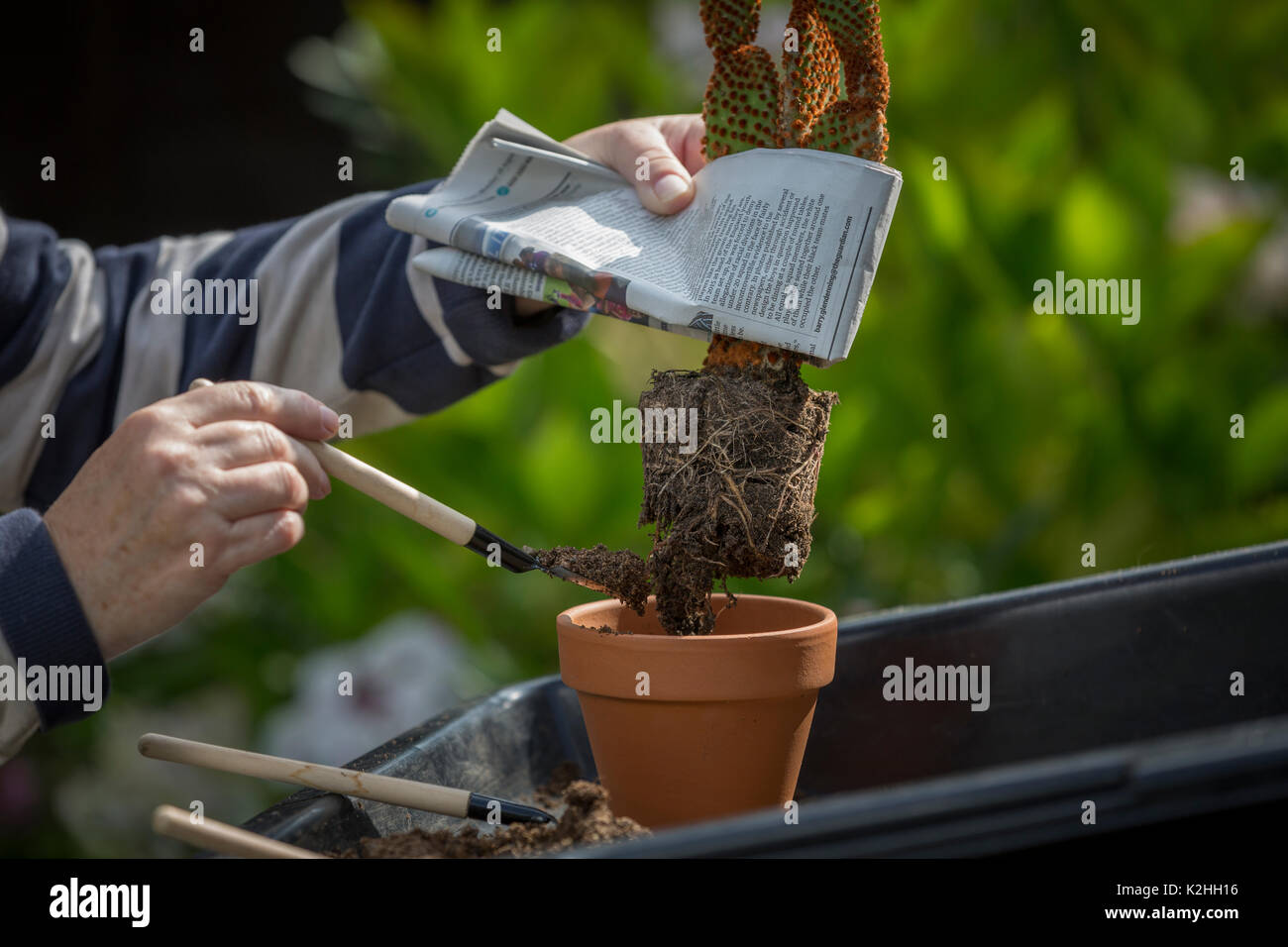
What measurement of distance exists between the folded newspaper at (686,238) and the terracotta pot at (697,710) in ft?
0.64

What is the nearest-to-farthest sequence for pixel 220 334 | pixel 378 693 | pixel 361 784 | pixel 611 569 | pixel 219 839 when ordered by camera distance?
1. pixel 219 839
2. pixel 361 784
3. pixel 611 569
4. pixel 220 334
5. pixel 378 693

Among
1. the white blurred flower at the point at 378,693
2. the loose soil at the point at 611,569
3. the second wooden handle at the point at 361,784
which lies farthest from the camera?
the white blurred flower at the point at 378,693

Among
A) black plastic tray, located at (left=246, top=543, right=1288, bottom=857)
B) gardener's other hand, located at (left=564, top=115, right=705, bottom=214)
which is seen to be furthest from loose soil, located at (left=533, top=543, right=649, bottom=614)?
gardener's other hand, located at (left=564, top=115, right=705, bottom=214)

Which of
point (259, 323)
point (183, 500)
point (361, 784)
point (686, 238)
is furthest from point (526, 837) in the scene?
point (259, 323)

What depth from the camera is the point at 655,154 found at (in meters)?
0.87

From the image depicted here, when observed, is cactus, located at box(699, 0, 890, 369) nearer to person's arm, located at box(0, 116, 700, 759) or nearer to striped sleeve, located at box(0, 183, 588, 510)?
person's arm, located at box(0, 116, 700, 759)

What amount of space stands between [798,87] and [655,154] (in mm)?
133

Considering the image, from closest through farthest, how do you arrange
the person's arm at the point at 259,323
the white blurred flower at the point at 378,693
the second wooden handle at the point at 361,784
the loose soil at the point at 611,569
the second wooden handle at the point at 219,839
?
the second wooden handle at the point at 219,839 → the second wooden handle at the point at 361,784 → the loose soil at the point at 611,569 → the person's arm at the point at 259,323 → the white blurred flower at the point at 378,693

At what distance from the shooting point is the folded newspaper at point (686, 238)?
73 centimetres

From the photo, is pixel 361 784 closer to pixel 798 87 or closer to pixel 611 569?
pixel 611 569

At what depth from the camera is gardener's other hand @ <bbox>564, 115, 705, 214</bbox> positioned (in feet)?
2.72

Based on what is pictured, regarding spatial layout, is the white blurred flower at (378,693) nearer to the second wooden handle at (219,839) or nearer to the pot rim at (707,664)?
the pot rim at (707,664)

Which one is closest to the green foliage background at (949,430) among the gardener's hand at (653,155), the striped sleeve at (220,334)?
the striped sleeve at (220,334)

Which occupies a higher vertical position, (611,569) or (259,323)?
(259,323)
